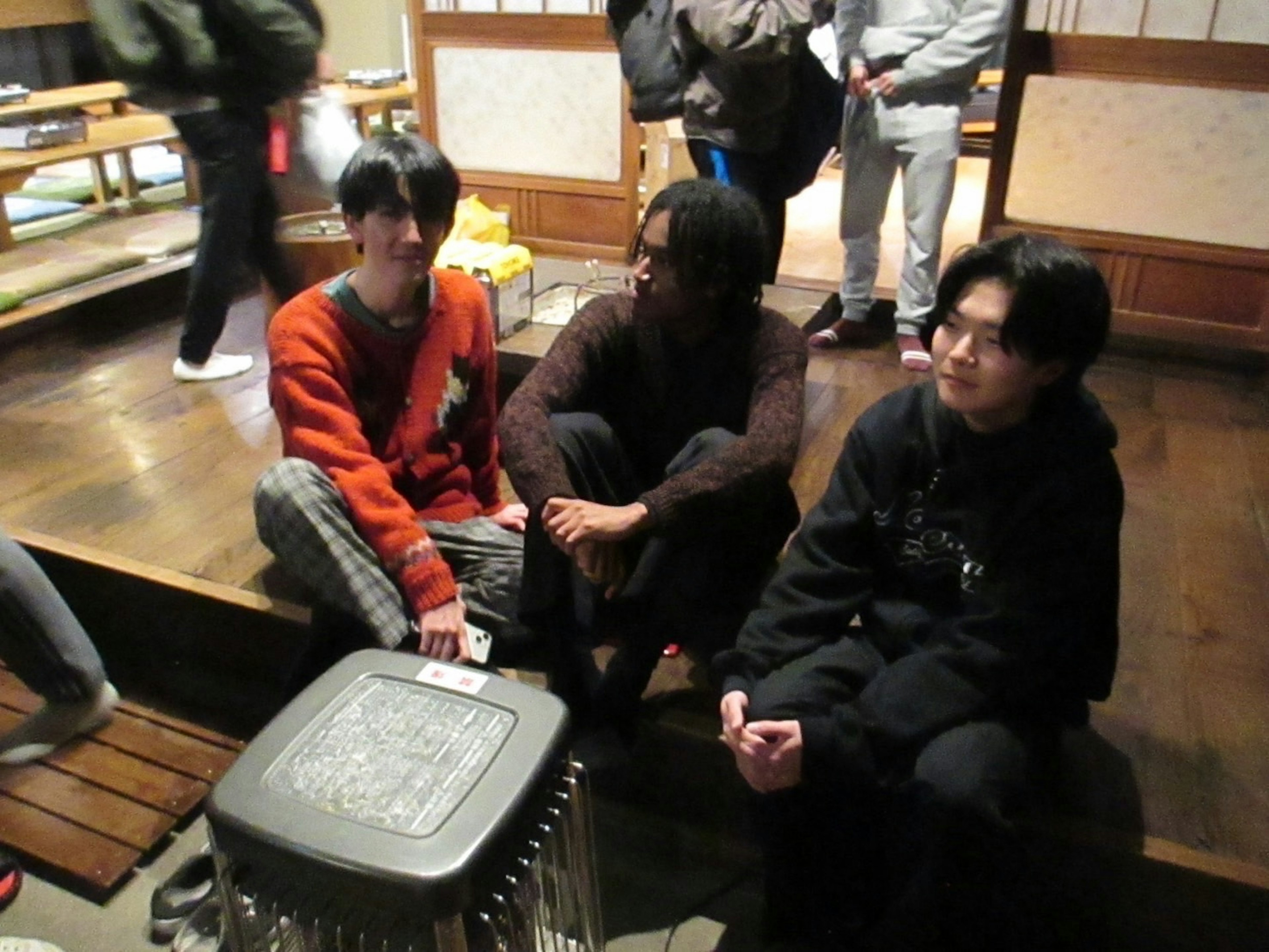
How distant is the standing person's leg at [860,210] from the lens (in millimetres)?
2838

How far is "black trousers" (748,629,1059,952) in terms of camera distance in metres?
1.21

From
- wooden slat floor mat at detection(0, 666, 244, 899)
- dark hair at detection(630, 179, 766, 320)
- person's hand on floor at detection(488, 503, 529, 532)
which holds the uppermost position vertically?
dark hair at detection(630, 179, 766, 320)

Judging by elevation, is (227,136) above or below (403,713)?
above

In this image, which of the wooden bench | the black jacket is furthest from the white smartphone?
the wooden bench

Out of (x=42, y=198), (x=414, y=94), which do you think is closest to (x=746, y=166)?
(x=414, y=94)

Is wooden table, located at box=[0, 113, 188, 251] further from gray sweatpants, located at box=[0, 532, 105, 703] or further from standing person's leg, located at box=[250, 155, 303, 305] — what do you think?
gray sweatpants, located at box=[0, 532, 105, 703]

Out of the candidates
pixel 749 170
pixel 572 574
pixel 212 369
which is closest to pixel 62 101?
pixel 212 369

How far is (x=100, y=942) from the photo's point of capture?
152cm

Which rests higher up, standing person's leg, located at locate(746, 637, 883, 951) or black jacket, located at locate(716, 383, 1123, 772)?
black jacket, located at locate(716, 383, 1123, 772)

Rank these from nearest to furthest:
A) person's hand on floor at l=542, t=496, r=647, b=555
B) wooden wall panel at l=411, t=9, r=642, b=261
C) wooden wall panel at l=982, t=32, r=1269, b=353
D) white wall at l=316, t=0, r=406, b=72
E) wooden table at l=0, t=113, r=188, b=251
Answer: person's hand on floor at l=542, t=496, r=647, b=555 < wooden wall panel at l=982, t=32, r=1269, b=353 < wooden table at l=0, t=113, r=188, b=251 < wooden wall panel at l=411, t=9, r=642, b=261 < white wall at l=316, t=0, r=406, b=72

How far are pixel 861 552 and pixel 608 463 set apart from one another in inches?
15.1

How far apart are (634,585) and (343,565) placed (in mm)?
440

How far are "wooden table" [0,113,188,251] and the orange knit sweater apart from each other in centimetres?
169

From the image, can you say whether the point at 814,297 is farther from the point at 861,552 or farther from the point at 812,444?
the point at 861,552
